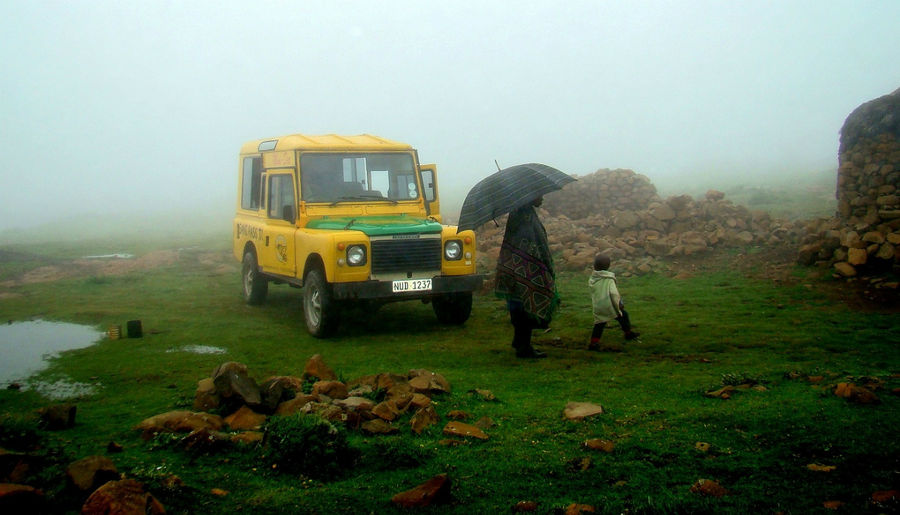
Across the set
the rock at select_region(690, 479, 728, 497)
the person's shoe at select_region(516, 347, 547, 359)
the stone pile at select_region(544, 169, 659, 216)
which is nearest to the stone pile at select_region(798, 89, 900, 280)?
the person's shoe at select_region(516, 347, 547, 359)

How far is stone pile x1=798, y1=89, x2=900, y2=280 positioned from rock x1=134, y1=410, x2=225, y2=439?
7.99 meters

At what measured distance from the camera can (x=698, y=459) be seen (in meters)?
4.25

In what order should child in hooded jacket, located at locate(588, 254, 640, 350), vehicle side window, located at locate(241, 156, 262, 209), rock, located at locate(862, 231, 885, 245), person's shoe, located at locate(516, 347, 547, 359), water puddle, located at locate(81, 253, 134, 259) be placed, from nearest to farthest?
person's shoe, located at locate(516, 347, 547, 359) → child in hooded jacket, located at locate(588, 254, 640, 350) → rock, located at locate(862, 231, 885, 245) → vehicle side window, located at locate(241, 156, 262, 209) → water puddle, located at locate(81, 253, 134, 259)

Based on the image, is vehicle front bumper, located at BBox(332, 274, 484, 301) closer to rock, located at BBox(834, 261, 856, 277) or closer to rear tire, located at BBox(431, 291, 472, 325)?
rear tire, located at BBox(431, 291, 472, 325)

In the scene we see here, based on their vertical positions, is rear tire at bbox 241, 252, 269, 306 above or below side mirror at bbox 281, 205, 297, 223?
below

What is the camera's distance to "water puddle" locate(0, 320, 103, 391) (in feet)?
25.3

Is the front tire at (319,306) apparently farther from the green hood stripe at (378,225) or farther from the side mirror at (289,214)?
the side mirror at (289,214)

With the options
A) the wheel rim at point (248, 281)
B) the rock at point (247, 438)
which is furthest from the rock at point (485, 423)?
the wheel rim at point (248, 281)

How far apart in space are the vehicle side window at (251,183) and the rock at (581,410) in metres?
7.22

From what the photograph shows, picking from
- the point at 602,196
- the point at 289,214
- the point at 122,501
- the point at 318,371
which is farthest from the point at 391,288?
the point at 602,196

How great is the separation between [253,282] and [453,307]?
141 inches

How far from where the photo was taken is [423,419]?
5094 mm

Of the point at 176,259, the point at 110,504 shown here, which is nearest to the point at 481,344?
the point at 110,504

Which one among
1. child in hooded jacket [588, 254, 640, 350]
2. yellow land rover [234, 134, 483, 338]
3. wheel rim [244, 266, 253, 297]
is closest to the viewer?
child in hooded jacket [588, 254, 640, 350]
